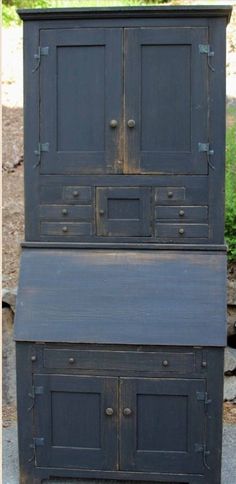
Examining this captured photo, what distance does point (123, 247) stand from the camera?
3.85 meters

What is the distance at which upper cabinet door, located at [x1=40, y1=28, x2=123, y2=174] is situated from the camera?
3807 mm

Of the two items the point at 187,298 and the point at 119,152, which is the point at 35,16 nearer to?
the point at 119,152

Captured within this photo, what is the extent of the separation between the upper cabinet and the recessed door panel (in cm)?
11

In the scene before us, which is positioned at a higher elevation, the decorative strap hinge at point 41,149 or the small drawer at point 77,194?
the decorative strap hinge at point 41,149

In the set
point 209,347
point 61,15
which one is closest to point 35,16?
point 61,15

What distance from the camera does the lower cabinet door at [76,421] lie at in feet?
12.3

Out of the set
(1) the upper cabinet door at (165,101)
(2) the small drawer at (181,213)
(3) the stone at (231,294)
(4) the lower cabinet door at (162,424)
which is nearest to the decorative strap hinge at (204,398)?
(4) the lower cabinet door at (162,424)

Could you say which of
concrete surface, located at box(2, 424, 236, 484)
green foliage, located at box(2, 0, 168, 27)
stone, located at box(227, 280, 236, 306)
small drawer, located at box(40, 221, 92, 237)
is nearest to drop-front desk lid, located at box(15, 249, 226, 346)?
small drawer, located at box(40, 221, 92, 237)

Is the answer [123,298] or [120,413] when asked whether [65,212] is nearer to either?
[123,298]

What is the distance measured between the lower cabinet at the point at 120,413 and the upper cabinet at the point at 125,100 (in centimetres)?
94

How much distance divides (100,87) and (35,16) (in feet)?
1.55

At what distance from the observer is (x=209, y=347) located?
143 inches

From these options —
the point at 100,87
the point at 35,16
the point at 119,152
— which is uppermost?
the point at 35,16

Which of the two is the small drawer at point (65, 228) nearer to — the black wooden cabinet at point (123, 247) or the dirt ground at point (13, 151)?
the black wooden cabinet at point (123, 247)
